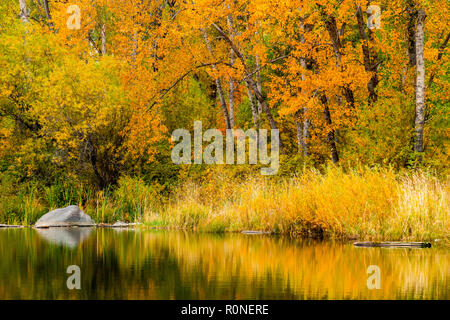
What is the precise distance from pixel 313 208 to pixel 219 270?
21.3 ft

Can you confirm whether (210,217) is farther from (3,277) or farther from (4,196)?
(3,277)

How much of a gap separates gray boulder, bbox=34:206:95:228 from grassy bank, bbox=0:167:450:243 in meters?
0.90

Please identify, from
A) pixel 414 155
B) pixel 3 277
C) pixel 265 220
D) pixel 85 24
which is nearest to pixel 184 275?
pixel 3 277

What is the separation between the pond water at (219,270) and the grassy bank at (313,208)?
39.3 inches

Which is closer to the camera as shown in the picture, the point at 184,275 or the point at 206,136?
the point at 184,275

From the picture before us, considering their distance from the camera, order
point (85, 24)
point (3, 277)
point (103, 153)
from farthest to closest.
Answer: point (85, 24) < point (103, 153) < point (3, 277)

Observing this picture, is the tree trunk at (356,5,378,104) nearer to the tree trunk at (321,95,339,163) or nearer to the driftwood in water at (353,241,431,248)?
the tree trunk at (321,95,339,163)

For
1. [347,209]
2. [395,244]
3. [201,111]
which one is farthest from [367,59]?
[395,244]

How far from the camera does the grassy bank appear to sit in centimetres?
1398

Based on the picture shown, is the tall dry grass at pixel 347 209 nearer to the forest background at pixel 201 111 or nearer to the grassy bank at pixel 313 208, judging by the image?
the grassy bank at pixel 313 208

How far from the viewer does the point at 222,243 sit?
1444 centimetres

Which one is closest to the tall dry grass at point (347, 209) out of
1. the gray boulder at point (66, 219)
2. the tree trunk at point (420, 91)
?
the tree trunk at point (420, 91)

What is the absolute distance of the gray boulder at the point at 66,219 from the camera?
859 inches
